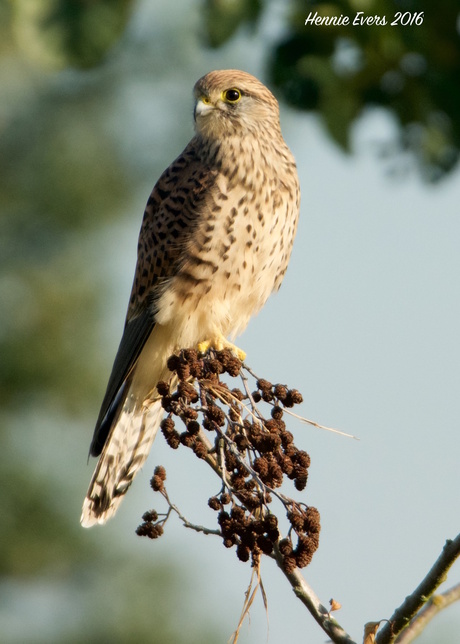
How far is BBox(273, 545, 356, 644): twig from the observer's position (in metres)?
1.88

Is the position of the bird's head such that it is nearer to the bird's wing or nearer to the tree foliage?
the bird's wing

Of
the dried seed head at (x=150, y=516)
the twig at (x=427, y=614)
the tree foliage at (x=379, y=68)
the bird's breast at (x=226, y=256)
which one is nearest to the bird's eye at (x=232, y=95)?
the bird's breast at (x=226, y=256)

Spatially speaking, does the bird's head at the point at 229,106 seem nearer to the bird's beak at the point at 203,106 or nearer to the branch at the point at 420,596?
the bird's beak at the point at 203,106

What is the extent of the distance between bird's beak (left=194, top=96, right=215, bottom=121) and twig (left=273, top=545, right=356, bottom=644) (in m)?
2.12

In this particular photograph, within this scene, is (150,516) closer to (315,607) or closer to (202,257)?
(315,607)

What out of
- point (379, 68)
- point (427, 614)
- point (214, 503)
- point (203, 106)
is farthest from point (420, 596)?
point (203, 106)

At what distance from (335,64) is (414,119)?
0.72 ft

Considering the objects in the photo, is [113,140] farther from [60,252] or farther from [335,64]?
[335,64]

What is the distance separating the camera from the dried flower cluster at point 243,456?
2.11m

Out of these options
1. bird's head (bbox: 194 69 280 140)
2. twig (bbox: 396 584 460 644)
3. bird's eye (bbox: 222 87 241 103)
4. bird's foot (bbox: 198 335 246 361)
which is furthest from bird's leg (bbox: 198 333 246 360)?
twig (bbox: 396 584 460 644)

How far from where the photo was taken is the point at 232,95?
385cm

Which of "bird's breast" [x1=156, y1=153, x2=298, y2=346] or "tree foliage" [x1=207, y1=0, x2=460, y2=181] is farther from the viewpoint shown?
"bird's breast" [x1=156, y1=153, x2=298, y2=346]

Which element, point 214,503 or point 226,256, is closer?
point 214,503

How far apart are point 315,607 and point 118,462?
1831mm
